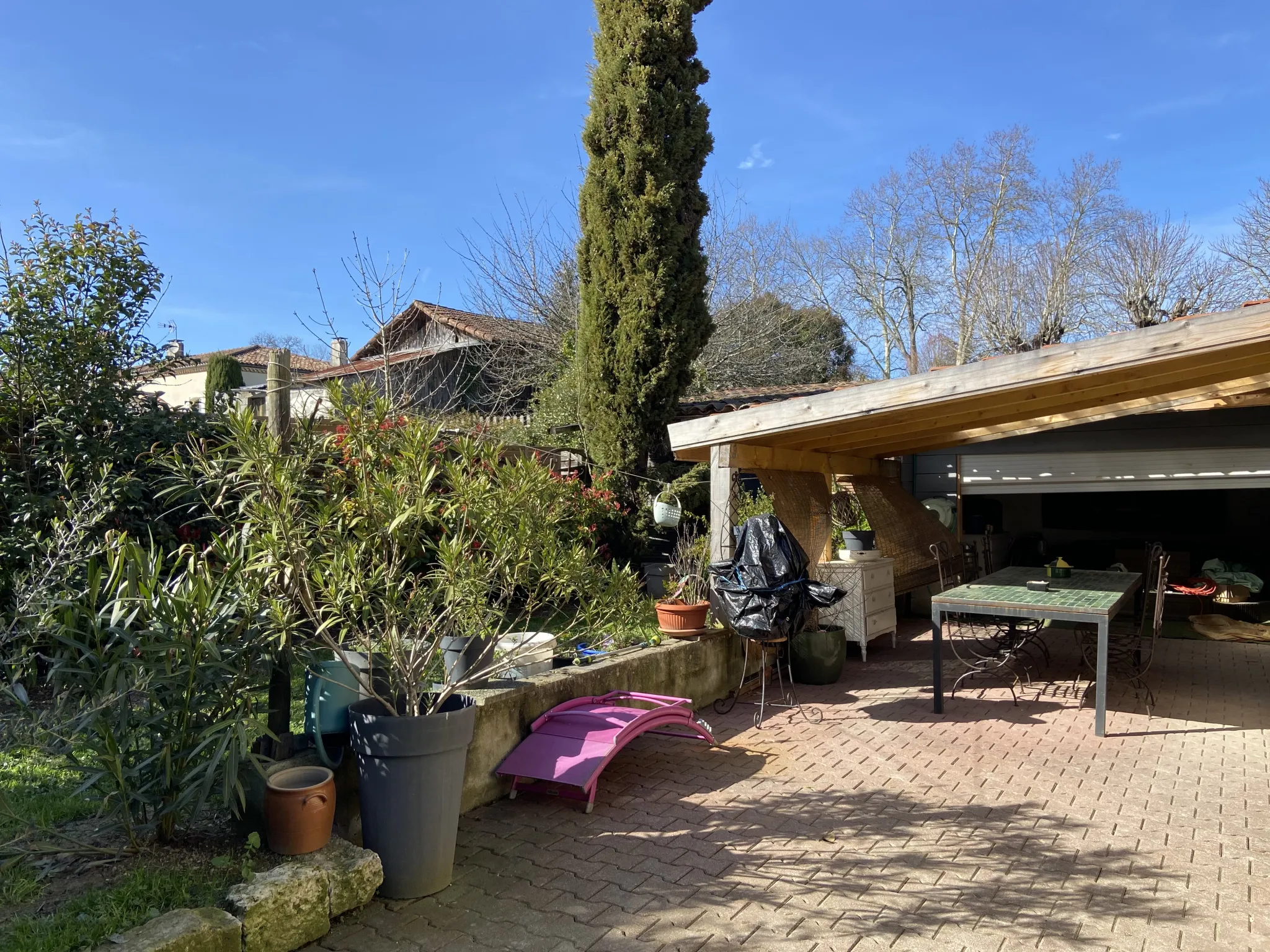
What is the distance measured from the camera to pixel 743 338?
18406mm

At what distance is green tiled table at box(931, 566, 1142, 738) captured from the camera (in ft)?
17.8

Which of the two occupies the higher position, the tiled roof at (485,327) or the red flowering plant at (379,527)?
the tiled roof at (485,327)

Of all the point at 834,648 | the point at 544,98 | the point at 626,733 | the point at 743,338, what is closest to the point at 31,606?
the point at 626,733

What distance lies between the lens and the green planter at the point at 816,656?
6793mm

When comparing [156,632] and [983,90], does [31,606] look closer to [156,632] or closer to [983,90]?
[156,632]

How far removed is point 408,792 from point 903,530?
7451 millimetres

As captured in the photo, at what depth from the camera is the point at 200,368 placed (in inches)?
267

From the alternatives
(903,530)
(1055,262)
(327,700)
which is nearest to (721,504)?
(327,700)

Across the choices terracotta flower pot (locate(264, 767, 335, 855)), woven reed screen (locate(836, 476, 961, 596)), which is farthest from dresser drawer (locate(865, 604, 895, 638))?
terracotta flower pot (locate(264, 767, 335, 855))

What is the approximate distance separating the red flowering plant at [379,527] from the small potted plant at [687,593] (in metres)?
1.92

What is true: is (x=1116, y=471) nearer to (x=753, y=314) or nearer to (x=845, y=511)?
(x=845, y=511)

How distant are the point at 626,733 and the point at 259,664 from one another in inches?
73.5

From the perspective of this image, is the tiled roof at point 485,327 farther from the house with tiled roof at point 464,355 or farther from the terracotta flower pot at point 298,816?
the terracotta flower pot at point 298,816

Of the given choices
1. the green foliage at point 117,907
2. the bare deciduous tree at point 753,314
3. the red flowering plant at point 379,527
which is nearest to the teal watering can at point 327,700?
the red flowering plant at point 379,527
